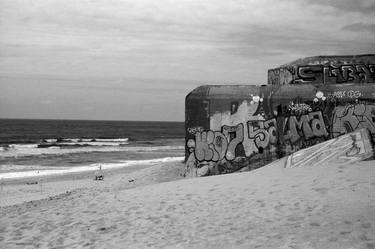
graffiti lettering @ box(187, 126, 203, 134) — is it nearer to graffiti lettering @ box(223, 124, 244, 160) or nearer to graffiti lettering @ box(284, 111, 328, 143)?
graffiti lettering @ box(223, 124, 244, 160)

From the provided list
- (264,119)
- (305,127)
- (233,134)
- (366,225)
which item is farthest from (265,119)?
(366,225)

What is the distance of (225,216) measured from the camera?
23.3 feet

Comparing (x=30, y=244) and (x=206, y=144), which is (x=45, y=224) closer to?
(x=30, y=244)

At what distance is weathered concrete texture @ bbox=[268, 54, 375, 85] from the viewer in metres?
14.0

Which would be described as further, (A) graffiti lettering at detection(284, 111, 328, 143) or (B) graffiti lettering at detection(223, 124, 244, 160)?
(B) graffiti lettering at detection(223, 124, 244, 160)

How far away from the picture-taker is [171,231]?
6.70 metres

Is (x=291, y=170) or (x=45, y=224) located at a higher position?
(x=291, y=170)

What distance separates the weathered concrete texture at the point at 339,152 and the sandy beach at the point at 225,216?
85 centimetres

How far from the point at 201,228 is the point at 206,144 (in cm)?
687

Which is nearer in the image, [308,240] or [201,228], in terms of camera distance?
[308,240]

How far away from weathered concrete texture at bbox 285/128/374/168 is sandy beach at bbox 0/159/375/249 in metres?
0.85

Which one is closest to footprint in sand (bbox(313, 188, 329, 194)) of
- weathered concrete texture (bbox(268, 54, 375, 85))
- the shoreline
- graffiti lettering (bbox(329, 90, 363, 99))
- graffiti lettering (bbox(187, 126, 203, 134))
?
graffiti lettering (bbox(329, 90, 363, 99))

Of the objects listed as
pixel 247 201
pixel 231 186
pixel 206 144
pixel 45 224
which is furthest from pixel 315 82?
pixel 45 224

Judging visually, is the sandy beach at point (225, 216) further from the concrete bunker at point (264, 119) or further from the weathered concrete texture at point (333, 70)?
the weathered concrete texture at point (333, 70)
